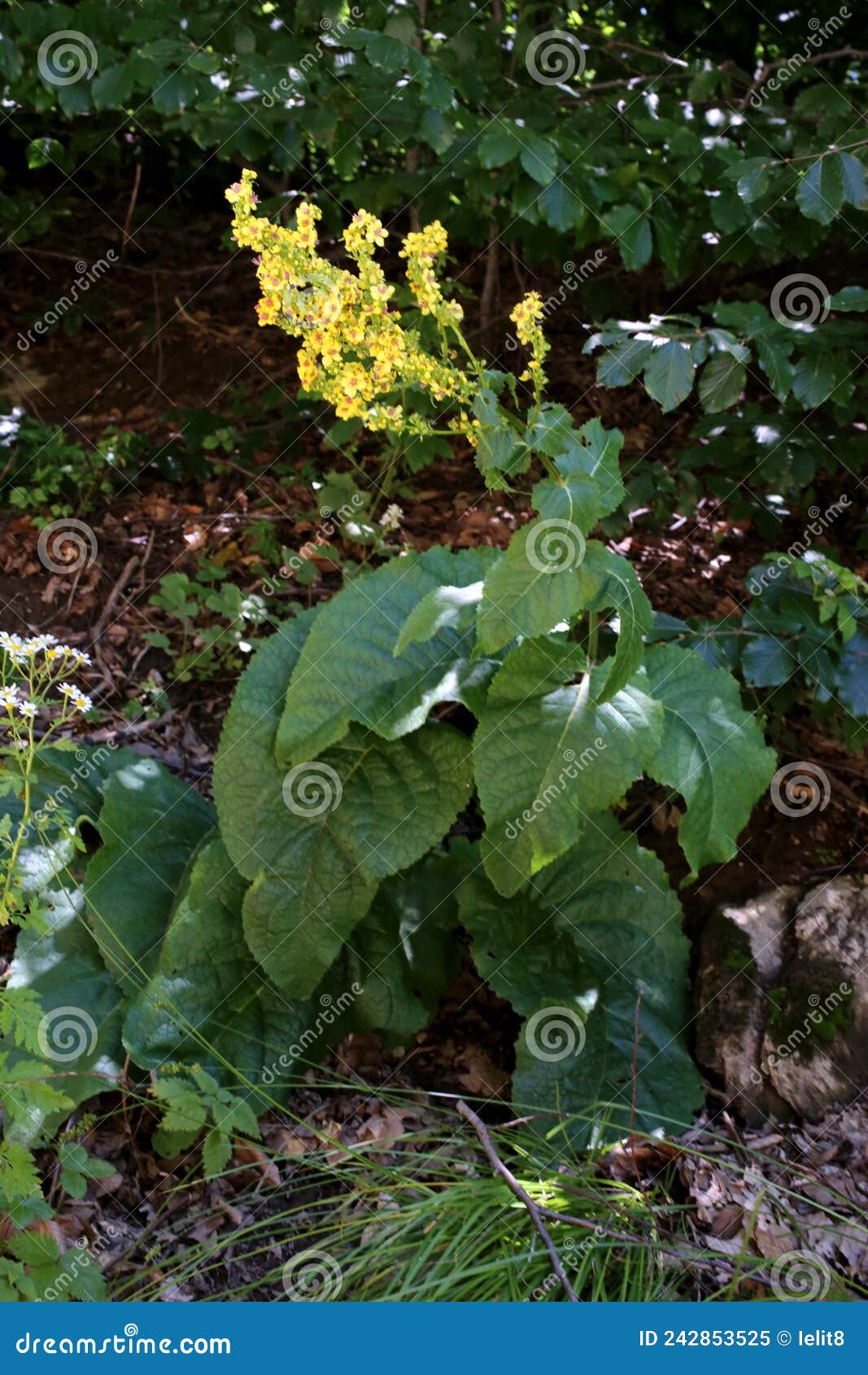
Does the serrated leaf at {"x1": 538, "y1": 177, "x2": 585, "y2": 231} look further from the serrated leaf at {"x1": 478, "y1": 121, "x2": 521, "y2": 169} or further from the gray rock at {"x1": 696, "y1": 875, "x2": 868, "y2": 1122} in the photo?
the gray rock at {"x1": 696, "y1": 875, "x2": 868, "y2": 1122}

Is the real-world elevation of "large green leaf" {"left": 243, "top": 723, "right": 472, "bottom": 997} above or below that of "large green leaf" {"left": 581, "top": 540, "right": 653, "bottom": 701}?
below

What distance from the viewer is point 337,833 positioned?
2326 millimetres

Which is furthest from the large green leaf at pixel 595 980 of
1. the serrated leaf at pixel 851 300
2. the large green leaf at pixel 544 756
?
the serrated leaf at pixel 851 300

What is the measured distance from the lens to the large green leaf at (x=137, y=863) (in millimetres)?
2398

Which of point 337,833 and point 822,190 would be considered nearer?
point 337,833

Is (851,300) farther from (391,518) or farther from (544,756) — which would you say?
(391,518)

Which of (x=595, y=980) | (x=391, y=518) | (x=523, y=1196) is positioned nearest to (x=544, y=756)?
(x=595, y=980)

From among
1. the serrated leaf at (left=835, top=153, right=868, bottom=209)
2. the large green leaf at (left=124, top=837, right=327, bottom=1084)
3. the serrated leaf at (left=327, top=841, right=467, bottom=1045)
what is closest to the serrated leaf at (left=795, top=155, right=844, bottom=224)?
the serrated leaf at (left=835, top=153, right=868, bottom=209)

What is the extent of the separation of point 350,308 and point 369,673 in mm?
717

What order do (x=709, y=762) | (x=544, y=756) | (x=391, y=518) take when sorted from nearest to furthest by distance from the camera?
1. (x=544, y=756)
2. (x=709, y=762)
3. (x=391, y=518)

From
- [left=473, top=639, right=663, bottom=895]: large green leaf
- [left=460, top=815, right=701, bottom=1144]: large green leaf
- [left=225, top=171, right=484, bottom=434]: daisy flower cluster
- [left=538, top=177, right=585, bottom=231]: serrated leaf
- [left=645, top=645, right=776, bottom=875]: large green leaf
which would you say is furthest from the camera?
[left=538, top=177, right=585, bottom=231]: serrated leaf

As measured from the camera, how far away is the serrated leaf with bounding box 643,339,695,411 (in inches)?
92.4

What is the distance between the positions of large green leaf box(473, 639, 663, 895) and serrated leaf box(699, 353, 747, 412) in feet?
2.77

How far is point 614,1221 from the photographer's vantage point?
200cm
